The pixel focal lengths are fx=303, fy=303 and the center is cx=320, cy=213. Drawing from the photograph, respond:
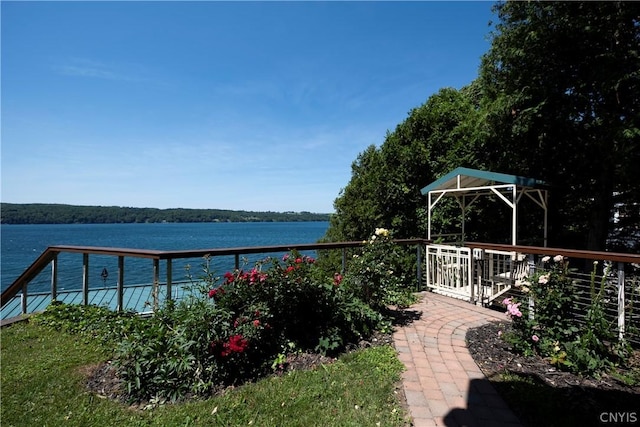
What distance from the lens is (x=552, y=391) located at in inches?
94.9

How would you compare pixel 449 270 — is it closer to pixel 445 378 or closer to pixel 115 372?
pixel 445 378

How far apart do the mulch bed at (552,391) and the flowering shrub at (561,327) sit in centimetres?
12

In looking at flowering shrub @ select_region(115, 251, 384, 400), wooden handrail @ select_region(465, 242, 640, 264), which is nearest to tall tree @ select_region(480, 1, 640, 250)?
wooden handrail @ select_region(465, 242, 640, 264)

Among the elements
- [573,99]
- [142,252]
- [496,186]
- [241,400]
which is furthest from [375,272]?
[573,99]

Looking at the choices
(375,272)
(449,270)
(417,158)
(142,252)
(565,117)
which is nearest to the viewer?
(142,252)

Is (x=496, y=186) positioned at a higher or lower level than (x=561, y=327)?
higher

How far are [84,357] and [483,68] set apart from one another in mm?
8475

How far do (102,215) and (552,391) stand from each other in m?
64.6

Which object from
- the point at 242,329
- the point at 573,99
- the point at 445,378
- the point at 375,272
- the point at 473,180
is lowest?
the point at 445,378

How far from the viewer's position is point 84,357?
10.2ft

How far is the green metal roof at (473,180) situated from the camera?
18.6ft

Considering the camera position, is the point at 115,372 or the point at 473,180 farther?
the point at 473,180

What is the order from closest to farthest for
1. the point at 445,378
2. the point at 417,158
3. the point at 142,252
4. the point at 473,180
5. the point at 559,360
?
the point at 445,378 < the point at 559,360 < the point at 142,252 < the point at 473,180 < the point at 417,158

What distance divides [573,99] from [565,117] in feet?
1.04
